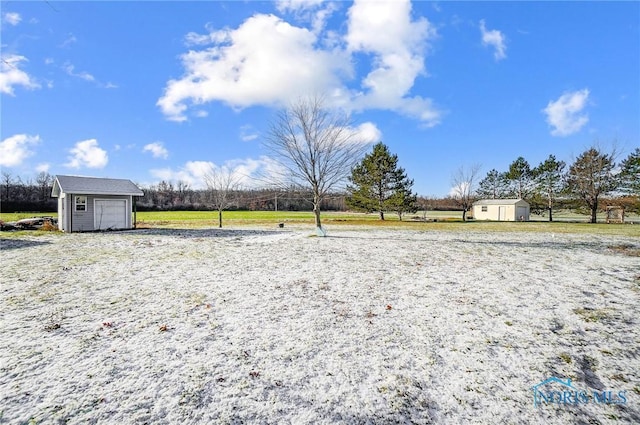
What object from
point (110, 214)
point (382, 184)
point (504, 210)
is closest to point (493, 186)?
point (504, 210)

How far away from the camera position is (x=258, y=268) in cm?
834

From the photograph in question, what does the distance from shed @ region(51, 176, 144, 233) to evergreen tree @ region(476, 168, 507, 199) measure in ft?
150

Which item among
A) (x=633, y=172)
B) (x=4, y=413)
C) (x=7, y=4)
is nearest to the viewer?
(x=4, y=413)

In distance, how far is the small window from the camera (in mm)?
18250

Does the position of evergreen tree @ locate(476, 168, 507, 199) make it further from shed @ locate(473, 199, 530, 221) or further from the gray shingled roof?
the gray shingled roof

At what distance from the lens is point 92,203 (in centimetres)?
1880

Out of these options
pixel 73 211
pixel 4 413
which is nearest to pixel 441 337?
pixel 4 413

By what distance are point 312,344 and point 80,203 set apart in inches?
781

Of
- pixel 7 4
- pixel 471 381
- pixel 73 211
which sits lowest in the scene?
pixel 471 381

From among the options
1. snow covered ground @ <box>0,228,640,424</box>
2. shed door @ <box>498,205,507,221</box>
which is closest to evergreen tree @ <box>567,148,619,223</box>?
shed door @ <box>498,205,507,221</box>

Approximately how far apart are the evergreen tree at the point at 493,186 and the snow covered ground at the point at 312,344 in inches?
1707

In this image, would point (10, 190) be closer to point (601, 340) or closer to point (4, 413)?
point (4, 413)

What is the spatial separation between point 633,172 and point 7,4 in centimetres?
4516

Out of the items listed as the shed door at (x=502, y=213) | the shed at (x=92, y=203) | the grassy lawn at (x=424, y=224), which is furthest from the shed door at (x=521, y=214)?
the shed at (x=92, y=203)
